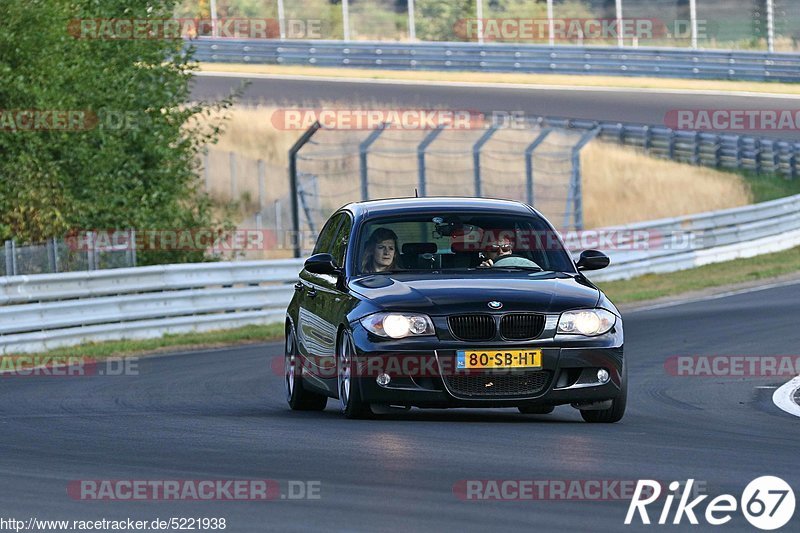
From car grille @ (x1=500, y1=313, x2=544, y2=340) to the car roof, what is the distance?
157 centimetres

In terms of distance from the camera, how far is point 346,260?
38.2 feet

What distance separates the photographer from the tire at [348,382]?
10586mm

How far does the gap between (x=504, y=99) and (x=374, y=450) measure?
3628 centimetres

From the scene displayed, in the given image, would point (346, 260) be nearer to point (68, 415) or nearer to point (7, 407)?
point (68, 415)

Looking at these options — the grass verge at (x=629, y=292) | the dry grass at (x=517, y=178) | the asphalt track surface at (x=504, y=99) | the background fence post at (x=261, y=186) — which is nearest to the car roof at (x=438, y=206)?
the grass verge at (x=629, y=292)

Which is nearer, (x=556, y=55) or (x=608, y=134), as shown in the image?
(x=608, y=134)

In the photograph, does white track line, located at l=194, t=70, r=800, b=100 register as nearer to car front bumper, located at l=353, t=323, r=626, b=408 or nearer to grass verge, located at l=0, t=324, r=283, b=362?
grass verge, located at l=0, t=324, r=283, b=362

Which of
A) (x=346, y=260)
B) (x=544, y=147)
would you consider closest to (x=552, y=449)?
(x=346, y=260)

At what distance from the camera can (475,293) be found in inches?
411

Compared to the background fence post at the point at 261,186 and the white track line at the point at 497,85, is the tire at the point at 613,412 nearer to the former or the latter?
the background fence post at the point at 261,186

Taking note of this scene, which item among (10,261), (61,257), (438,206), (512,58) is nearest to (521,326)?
(438,206)

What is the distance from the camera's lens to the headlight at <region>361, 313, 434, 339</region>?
10305mm

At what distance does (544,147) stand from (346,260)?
27604 millimetres

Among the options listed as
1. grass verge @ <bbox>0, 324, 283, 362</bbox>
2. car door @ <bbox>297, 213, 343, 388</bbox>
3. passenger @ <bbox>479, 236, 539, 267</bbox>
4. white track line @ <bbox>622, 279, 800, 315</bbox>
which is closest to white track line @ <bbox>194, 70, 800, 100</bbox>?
white track line @ <bbox>622, 279, 800, 315</bbox>
